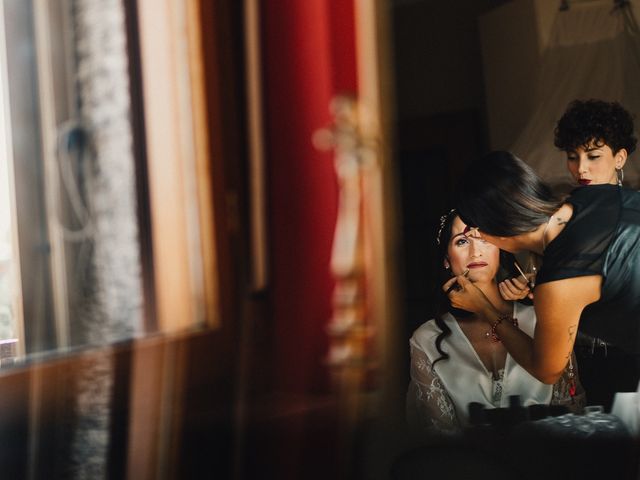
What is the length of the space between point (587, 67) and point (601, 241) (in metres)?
0.17

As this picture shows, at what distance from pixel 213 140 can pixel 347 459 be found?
337mm

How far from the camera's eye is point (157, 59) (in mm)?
702

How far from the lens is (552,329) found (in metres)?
0.67

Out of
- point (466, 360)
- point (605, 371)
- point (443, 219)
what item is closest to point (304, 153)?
point (443, 219)

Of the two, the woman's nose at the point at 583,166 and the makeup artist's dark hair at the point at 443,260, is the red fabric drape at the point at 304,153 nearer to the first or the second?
the makeup artist's dark hair at the point at 443,260

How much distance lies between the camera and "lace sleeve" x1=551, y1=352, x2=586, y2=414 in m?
0.68

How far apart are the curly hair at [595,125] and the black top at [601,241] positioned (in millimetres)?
45

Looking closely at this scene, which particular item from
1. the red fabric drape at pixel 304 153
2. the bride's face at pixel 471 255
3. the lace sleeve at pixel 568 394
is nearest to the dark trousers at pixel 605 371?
the lace sleeve at pixel 568 394

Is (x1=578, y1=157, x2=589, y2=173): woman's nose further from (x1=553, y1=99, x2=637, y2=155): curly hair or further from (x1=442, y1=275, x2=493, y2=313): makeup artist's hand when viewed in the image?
(x1=442, y1=275, x2=493, y2=313): makeup artist's hand

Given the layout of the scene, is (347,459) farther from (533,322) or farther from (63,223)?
(63,223)

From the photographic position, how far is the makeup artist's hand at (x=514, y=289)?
67 cm

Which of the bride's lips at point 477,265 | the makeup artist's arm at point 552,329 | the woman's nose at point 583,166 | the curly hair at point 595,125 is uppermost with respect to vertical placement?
the curly hair at point 595,125

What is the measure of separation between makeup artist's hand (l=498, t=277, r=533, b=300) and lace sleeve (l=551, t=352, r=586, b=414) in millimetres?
74

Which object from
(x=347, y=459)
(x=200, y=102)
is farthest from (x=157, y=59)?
(x=347, y=459)
